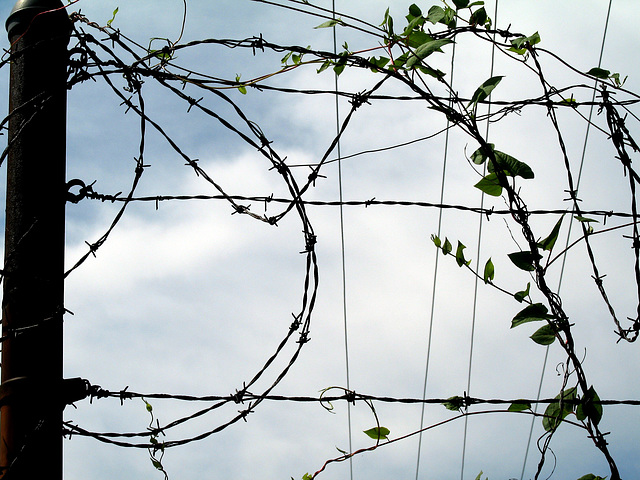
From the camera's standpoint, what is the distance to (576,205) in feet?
6.84

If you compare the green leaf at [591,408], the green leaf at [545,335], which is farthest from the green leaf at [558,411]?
the green leaf at [545,335]

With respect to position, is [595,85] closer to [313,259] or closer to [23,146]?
[313,259]

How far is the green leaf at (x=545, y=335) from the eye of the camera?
1.94 m

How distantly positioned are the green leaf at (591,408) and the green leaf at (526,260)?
420 millimetres

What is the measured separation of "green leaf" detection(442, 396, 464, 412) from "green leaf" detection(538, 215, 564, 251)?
1.80ft

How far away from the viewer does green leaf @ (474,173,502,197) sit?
2.00 metres

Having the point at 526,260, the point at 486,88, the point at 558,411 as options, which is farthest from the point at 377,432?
the point at 486,88

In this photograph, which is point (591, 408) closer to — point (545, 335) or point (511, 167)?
point (545, 335)

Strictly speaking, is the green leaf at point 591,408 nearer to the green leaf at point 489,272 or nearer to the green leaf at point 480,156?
the green leaf at point 489,272

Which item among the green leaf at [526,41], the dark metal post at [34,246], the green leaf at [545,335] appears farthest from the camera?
the green leaf at [526,41]

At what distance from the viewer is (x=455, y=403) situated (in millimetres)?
2012

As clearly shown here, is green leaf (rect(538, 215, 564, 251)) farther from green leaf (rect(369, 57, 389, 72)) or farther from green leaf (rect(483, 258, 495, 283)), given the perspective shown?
green leaf (rect(369, 57, 389, 72))

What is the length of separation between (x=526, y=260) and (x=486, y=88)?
54cm

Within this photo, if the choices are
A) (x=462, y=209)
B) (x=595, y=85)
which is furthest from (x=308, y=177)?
(x=595, y=85)
